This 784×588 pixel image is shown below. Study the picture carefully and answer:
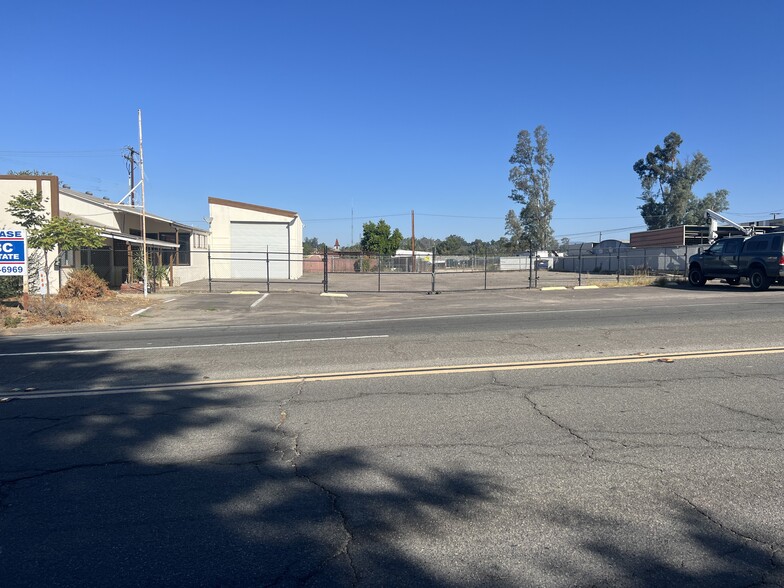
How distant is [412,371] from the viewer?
8.01 meters

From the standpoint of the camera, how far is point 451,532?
3553 millimetres

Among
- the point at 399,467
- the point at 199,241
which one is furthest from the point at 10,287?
the point at 399,467

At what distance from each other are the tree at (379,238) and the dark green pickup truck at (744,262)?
4903cm

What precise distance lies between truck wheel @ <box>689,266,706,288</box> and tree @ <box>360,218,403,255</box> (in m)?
48.2

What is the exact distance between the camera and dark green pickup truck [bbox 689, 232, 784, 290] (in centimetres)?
2011

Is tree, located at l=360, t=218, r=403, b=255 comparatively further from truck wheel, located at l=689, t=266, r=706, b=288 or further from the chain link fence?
truck wheel, located at l=689, t=266, r=706, b=288

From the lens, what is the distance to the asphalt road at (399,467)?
3254mm

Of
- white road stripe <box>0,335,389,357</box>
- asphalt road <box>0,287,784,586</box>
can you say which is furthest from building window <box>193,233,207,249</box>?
asphalt road <box>0,287,784,586</box>

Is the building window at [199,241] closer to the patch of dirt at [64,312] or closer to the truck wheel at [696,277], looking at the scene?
the patch of dirt at [64,312]

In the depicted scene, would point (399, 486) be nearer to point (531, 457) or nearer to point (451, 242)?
point (531, 457)

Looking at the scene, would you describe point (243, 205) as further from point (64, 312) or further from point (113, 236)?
point (64, 312)

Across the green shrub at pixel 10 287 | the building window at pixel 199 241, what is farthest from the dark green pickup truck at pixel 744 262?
the building window at pixel 199 241

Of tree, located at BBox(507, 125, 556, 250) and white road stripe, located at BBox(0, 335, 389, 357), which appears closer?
white road stripe, located at BBox(0, 335, 389, 357)

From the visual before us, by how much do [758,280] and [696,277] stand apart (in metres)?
3.53
